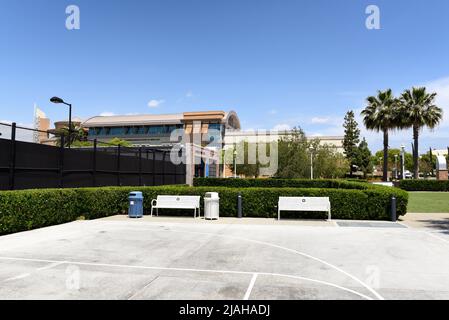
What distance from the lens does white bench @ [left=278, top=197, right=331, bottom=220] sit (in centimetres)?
1493

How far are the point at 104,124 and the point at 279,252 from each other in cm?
8842

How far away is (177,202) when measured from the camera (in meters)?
16.2

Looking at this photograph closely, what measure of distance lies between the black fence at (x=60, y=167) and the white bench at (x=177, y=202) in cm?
398

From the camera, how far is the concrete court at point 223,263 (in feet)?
18.7

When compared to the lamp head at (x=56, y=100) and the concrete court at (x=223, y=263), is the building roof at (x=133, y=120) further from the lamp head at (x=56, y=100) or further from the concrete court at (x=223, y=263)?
the concrete court at (x=223, y=263)

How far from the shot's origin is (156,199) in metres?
17.0

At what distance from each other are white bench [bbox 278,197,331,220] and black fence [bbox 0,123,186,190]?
9.19 m

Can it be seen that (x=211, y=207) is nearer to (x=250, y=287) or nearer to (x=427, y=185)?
(x=250, y=287)

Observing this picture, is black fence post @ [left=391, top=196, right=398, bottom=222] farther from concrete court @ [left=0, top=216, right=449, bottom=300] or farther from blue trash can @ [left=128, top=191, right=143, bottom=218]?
blue trash can @ [left=128, top=191, right=143, bottom=218]

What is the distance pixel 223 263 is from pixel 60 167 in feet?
35.5

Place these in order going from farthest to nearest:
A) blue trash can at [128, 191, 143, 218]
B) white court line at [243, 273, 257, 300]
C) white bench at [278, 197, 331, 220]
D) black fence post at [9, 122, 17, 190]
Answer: blue trash can at [128, 191, 143, 218] < white bench at [278, 197, 331, 220] < black fence post at [9, 122, 17, 190] < white court line at [243, 273, 257, 300]

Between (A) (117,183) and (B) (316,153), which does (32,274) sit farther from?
(B) (316,153)

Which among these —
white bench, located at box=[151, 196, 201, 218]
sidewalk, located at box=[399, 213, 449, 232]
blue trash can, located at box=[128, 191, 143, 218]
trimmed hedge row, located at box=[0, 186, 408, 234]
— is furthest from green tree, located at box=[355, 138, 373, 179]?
blue trash can, located at box=[128, 191, 143, 218]

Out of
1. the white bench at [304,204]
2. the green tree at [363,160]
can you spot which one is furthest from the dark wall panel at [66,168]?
the green tree at [363,160]
